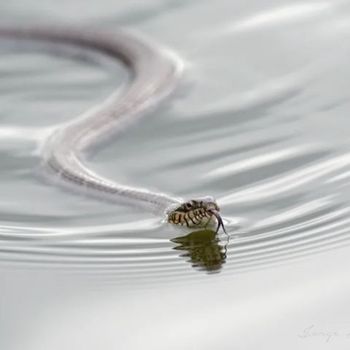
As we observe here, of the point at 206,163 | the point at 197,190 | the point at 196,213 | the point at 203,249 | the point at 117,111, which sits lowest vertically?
the point at 203,249

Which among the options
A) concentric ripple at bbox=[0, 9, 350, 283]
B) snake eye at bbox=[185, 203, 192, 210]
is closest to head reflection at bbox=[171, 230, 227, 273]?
concentric ripple at bbox=[0, 9, 350, 283]

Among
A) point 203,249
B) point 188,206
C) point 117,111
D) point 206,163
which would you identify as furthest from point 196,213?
point 117,111

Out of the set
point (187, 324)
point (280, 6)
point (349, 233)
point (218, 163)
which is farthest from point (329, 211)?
point (280, 6)

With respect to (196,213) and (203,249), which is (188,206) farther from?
(203,249)

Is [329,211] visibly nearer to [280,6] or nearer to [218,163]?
[218,163]

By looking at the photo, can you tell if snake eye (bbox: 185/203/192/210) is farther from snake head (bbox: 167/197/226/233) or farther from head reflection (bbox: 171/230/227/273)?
head reflection (bbox: 171/230/227/273)

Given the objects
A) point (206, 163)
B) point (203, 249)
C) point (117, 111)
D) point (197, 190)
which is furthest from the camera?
point (117, 111)
